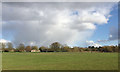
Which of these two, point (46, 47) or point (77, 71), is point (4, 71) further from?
point (46, 47)

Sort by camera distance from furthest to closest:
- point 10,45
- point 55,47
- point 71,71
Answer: point 55,47, point 10,45, point 71,71

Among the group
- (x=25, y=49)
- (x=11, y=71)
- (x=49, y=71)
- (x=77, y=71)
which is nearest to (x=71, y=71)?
(x=77, y=71)

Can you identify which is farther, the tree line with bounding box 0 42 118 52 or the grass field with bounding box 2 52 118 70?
the tree line with bounding box 0 42 118 52

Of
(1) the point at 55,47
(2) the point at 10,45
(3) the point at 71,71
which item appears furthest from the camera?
(1) the point at 55,47

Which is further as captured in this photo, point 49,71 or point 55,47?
point 55,47

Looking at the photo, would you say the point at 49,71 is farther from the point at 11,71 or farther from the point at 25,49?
the point at 25,49

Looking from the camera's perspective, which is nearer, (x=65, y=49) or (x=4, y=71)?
(x=4, y=71)

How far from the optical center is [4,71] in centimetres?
1257

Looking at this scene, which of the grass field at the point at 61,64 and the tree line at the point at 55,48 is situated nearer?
the grass field at the point at 61,64

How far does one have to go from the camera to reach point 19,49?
130625 mm

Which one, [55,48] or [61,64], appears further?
[55,48]

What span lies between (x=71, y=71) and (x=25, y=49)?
137273 mm

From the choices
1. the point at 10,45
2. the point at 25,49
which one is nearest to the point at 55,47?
the point at 25,49

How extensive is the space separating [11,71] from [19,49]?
409 ft
